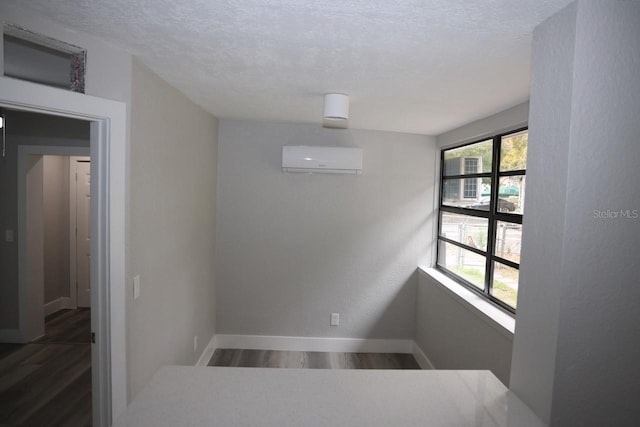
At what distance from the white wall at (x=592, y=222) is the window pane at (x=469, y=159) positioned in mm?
1844

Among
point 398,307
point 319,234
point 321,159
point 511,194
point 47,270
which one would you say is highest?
point 321,159

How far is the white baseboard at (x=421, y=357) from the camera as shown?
3.43 m

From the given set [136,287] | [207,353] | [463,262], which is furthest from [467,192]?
[207,353]

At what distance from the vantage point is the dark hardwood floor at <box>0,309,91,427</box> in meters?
2.41

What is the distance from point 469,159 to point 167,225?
2.70 m

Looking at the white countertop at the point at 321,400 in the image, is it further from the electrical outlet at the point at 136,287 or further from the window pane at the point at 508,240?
the window pane at the point at 508,240

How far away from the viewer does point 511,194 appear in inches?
101

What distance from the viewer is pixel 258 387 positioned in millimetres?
1272

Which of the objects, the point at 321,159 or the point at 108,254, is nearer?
the point at 108,254

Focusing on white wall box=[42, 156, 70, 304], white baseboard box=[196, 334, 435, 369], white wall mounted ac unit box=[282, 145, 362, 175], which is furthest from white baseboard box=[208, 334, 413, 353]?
white wall box=[42, 156, 70, 304]

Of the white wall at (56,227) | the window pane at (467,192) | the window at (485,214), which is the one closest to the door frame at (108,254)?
the window at (485,214)

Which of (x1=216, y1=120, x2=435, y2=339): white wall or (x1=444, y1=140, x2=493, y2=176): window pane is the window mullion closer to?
(x1=444, y1=140, x2=493, y2=176): window pane

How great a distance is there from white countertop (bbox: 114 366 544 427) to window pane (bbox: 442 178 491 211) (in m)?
1.86

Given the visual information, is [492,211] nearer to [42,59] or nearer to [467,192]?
[467,192]
